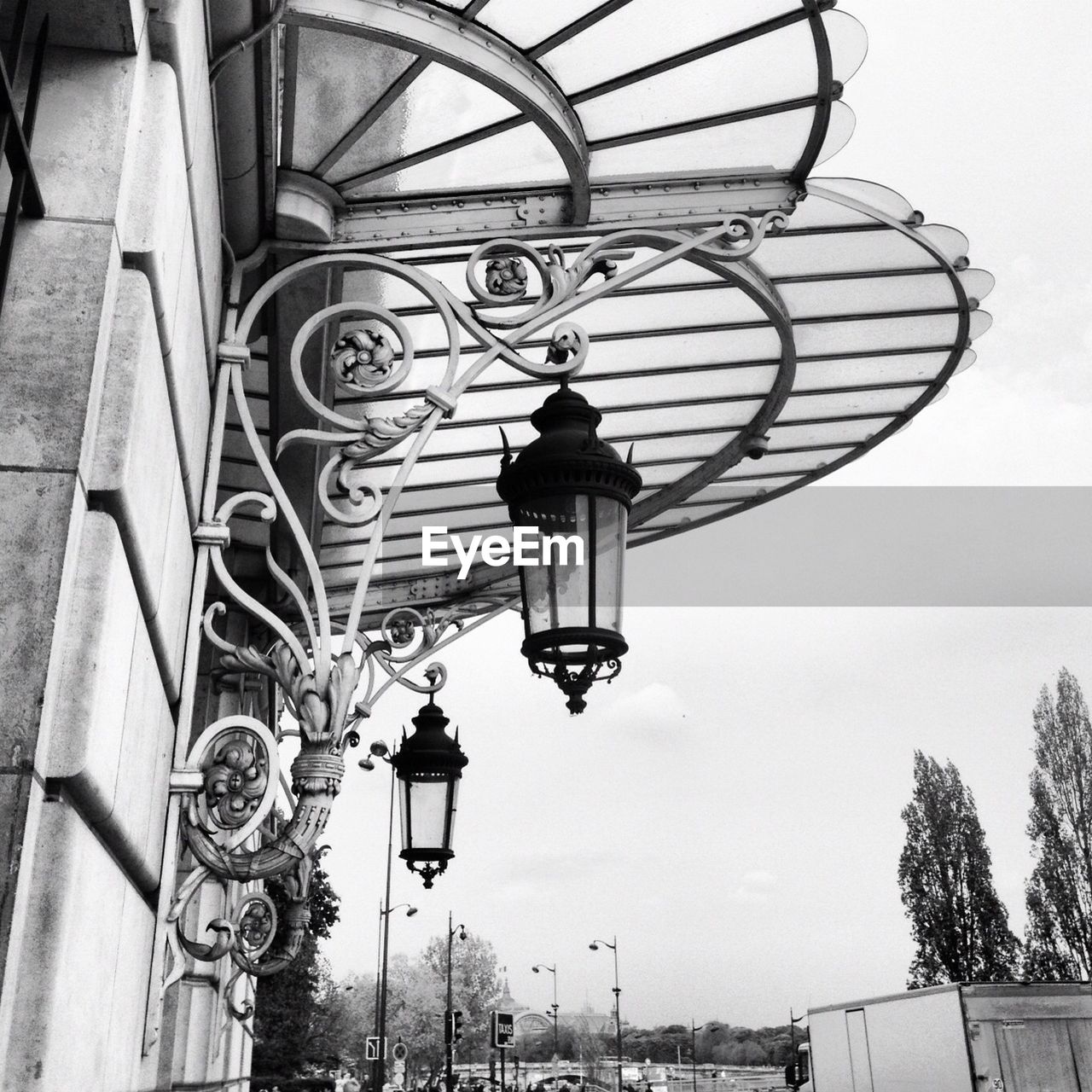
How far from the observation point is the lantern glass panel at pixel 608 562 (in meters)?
3.58

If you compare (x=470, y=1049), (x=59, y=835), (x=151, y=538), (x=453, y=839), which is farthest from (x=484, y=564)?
(x=470, y=1049)

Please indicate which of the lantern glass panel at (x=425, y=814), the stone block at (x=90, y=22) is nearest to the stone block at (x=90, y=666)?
the stone block at (x=90, y=22)

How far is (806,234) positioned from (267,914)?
165 inches

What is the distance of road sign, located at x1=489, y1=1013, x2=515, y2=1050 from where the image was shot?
1588cm

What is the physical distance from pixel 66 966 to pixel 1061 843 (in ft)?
136

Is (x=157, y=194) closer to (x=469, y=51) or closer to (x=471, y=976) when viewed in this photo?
(x=469, y=51)

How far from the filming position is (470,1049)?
274 feet

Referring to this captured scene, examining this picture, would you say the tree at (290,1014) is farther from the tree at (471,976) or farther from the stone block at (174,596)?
the tree at (471,976)

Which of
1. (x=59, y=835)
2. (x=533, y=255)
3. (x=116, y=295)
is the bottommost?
(x=59, y=835)

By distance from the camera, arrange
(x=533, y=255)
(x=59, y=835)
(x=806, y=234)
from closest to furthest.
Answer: (x=59, y=835) → (x=533, y=255) → (x=806, y=234)

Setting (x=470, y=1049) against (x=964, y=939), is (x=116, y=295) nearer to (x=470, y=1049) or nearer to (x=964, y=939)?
(x=964, y=939)

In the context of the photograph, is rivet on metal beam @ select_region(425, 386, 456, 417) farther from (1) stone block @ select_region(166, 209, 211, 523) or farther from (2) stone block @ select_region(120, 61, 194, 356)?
(2) stone block @ select_region(120, 61, 194, 356)

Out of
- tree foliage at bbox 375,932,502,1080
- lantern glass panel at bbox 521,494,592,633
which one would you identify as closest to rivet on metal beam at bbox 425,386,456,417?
lantern glass panel at bbox 521,494,592,633

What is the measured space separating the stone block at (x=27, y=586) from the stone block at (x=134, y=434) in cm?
10
